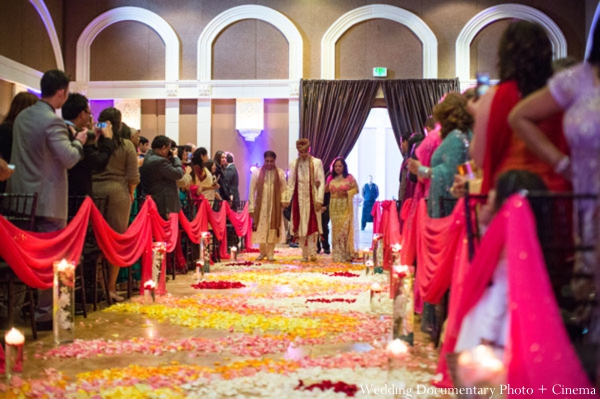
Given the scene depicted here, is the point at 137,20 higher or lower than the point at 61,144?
higher

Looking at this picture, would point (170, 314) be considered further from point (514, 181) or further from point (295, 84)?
point (295, 84)

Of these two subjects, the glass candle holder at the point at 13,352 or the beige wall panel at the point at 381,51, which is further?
the beige wall panel at the point at 381,51

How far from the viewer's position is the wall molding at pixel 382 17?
44.3ft

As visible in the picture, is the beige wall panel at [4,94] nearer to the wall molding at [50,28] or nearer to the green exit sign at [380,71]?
the wall molding at [50,28]

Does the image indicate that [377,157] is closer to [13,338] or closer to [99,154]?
[99,154]

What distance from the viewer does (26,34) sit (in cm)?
1195

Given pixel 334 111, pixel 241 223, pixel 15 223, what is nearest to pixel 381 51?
pixel 334 111

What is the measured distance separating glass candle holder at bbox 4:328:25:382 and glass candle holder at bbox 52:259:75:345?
84 cm

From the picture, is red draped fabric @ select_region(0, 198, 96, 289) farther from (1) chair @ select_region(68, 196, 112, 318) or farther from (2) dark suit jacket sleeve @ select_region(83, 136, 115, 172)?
(2) dark suit jacket sleeve @ select_region(83, 136, 115, 172)

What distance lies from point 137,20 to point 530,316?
13347 millimetres

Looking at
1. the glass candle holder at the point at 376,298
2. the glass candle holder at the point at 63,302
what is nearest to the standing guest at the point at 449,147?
the glass candle holder at the point at 376,298

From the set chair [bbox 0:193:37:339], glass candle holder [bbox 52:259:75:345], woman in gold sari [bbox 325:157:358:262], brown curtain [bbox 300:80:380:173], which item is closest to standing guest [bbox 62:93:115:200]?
chair [bbox 0:193:37:339]

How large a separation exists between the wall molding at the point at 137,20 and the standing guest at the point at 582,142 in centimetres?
1243

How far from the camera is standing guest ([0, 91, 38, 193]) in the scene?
4.71m
